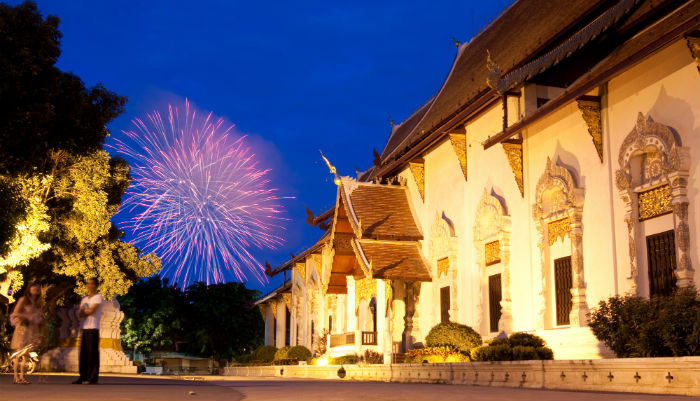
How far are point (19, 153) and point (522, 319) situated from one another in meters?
11.1

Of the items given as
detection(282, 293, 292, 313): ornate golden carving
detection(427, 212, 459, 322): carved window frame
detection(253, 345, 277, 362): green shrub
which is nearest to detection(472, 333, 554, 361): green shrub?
detection(427, 212, 459, 322): carved window frame

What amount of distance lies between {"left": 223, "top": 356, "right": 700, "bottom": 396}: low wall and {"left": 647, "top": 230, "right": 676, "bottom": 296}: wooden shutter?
10.5 ft

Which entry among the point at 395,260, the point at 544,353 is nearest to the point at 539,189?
the point at 544,353

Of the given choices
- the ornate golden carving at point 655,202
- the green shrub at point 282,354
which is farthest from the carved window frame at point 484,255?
the green shrub at point 282,354

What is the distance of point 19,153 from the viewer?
1278 centimetres

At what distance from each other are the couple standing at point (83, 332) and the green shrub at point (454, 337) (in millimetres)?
9178

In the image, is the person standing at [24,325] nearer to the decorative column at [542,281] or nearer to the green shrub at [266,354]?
the decorative column at [542,281]

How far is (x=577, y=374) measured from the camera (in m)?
9.37

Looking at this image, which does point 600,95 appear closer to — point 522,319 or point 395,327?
point 522,319

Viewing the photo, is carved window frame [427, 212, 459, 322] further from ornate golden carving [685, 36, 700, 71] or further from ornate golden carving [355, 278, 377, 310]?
ornate golden carving [685, 36, 700, 71]

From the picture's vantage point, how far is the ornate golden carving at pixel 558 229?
49.2 ft

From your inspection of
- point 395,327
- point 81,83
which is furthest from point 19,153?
point 395,327

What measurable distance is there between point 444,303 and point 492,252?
10.8 feet

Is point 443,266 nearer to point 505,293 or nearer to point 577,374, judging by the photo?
point 505,293
